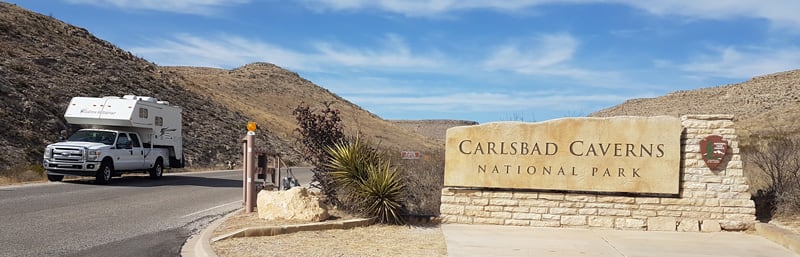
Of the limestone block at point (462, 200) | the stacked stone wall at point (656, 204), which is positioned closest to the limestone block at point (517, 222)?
the stacked stone wall at point (656, 204)

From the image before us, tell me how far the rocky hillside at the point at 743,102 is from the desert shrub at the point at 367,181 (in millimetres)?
31409

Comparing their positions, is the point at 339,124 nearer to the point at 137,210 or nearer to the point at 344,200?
the point at 344,200

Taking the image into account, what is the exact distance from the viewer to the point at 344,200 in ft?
42.4

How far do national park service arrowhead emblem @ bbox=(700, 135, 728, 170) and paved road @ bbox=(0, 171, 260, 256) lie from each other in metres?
9.18

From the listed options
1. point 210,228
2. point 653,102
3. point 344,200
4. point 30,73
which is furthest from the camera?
point 653,102

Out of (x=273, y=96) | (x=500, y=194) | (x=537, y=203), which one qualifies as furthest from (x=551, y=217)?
(x=273, y=96)

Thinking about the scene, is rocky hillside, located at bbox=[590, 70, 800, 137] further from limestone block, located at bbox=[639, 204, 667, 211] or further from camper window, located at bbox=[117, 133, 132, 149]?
camper window, located at bbox=[117, 133, 132, 149]

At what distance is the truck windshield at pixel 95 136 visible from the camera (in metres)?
20.9

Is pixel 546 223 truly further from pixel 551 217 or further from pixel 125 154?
pixel 125 154

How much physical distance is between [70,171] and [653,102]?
55.4m

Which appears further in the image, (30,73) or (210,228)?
(30,73)

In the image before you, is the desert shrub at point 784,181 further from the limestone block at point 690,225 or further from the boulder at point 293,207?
the boulder at point 293,207

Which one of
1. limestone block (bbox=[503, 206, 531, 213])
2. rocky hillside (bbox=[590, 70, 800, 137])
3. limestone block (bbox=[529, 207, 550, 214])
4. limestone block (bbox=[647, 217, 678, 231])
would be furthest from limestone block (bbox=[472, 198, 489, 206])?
rocky hillside (bbox=[590, 70, 800, 137])

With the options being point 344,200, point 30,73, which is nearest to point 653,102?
point 30,73
